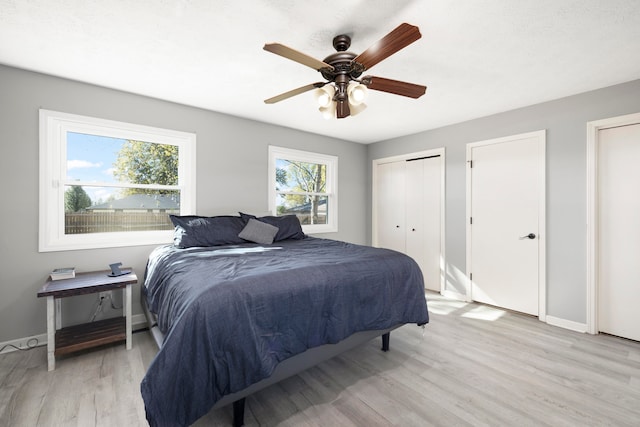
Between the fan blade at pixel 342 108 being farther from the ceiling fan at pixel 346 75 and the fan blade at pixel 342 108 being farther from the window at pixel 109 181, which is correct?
the window at pixel 109 181

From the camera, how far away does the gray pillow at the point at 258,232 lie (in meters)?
3.20

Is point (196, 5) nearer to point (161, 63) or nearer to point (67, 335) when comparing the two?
point (161, 63)

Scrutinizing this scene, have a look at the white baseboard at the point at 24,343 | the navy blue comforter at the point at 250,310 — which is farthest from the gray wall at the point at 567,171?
the white baseboard at the point at 24,343

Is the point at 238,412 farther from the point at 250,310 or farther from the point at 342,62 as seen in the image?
the point at 342,62

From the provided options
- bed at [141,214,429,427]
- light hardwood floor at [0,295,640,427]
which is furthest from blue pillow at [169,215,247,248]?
light hardwood floor at [0,295,640,427]

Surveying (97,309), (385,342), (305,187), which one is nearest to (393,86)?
(385,342)

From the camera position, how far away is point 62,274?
2.45 metres

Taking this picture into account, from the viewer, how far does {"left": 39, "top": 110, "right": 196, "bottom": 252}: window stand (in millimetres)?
2635

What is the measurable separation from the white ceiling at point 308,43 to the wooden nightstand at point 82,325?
183 cm

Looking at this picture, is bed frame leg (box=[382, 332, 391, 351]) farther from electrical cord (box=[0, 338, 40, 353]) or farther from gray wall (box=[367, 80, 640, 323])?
electrical cord (box=[0, 338, 40, 353])

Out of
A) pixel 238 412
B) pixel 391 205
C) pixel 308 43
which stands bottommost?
pixel 238 412

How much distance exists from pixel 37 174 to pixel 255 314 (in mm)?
2583

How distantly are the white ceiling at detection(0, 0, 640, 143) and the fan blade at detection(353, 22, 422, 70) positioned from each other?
0.26 metres

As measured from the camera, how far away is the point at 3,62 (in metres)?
2.37
